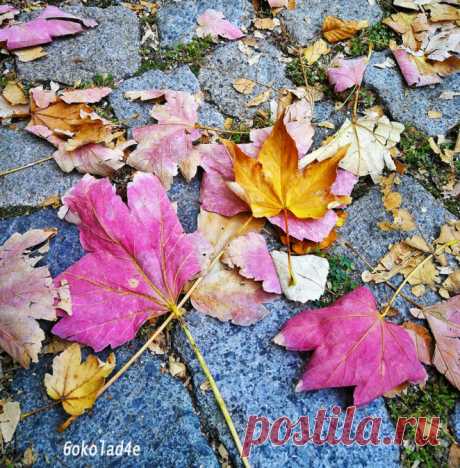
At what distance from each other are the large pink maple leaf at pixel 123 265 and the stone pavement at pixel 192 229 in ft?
0.32

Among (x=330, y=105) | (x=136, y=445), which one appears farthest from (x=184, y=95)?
(x=136, y=445)

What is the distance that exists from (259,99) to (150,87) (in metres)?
0.40

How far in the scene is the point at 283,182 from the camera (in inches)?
50.9

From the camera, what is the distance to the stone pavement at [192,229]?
109cm

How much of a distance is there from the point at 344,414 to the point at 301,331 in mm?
222

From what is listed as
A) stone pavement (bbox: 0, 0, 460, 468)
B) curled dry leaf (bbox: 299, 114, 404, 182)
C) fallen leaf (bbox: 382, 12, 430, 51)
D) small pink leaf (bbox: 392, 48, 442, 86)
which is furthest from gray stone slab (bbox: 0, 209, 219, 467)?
fallen leaf (bbox: 382, 12, 430, 51)

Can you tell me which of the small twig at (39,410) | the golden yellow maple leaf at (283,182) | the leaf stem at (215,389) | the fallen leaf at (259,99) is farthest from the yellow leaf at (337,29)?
the small twig at (39,410)

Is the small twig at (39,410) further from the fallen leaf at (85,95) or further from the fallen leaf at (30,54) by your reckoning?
the fallen leaf at (30,54)

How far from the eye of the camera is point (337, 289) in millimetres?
1319

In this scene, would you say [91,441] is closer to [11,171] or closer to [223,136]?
[11,171]

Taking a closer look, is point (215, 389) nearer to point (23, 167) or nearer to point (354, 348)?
point (354, 348)

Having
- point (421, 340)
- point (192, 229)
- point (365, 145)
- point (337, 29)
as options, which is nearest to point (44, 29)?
point (192, 229)

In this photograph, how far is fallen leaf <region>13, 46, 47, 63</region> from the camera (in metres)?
1.72

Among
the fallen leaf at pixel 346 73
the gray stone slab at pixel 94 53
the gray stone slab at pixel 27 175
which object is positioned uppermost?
the gray stone slab at pixel 94 53
